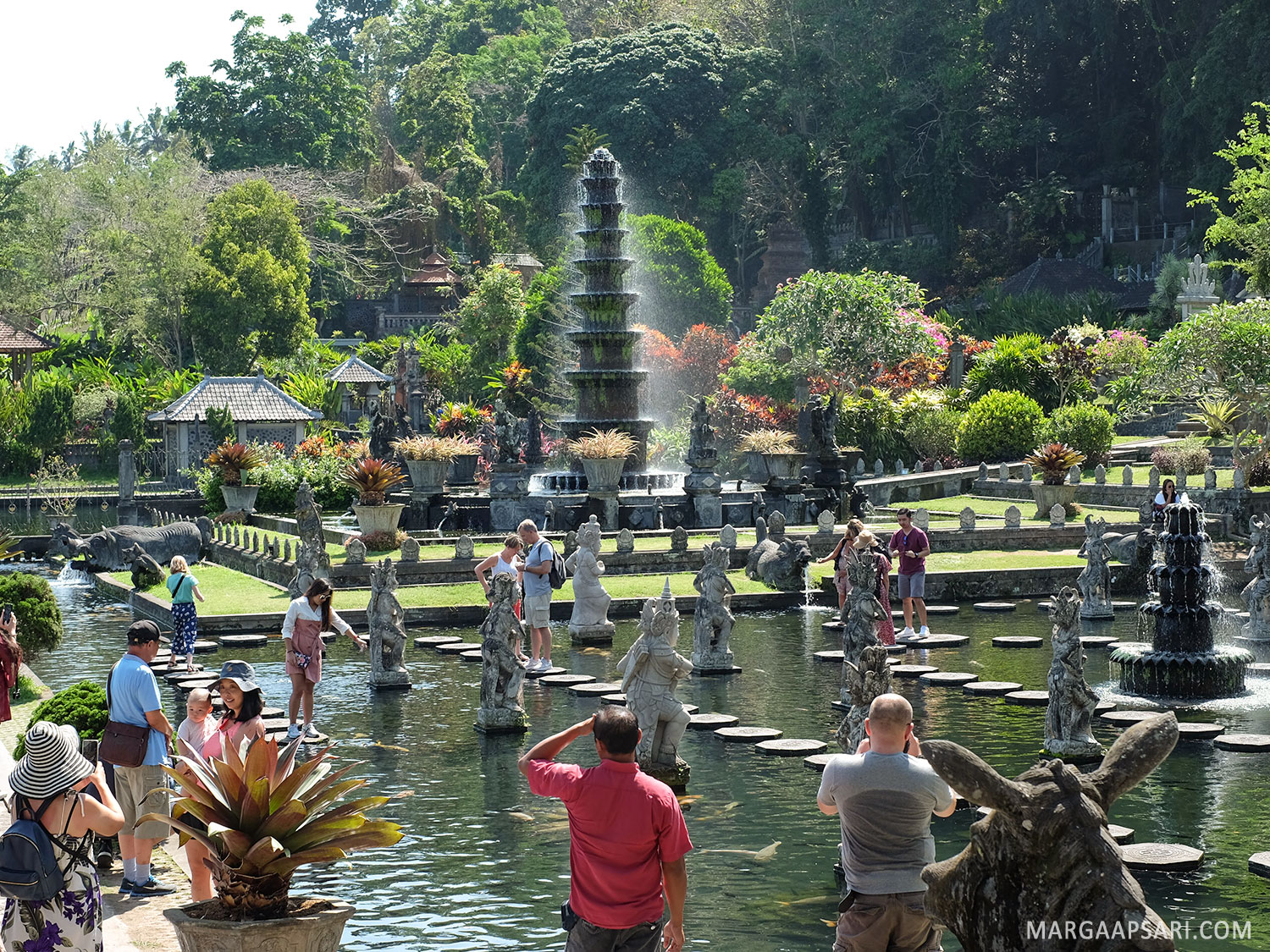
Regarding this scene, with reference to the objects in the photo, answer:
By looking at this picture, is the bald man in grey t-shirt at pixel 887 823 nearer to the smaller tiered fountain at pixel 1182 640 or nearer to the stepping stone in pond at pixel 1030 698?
the stepping stone in pond at pixel 1030 698

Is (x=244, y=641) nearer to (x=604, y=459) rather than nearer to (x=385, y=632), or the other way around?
(x=385, y=632)

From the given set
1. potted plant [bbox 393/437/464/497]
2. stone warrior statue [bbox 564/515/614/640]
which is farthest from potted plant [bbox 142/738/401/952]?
potted plant [bbox 393/437/464/497]

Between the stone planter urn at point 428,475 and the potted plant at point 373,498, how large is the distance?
281 cm

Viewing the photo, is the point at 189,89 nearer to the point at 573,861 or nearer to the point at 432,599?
the point at 432,599

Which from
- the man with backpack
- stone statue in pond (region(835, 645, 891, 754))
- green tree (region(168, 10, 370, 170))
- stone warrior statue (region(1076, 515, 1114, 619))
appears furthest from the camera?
green tree (region(168, 10, 370, 170))

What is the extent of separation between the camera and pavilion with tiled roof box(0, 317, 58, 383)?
59.8 m

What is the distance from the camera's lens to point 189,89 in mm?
77688

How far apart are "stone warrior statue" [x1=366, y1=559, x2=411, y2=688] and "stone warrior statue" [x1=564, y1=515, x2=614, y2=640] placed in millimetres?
3474

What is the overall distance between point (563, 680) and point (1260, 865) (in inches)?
353

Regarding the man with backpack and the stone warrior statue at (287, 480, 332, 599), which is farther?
the stone warrior statue at (287, 480, 332, 599)

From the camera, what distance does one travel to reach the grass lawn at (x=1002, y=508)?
33.3m

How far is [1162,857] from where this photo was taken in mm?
10188

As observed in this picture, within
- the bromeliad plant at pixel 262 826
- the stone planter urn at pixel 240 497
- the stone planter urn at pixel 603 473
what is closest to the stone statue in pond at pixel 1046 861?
the bromeliad plant at pixel 262 826

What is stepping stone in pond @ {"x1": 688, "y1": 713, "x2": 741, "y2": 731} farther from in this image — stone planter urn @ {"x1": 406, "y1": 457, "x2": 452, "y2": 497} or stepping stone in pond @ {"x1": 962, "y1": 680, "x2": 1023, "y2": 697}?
stone planter urn @ {"x1": 406, "y1": 457, "x2": 452, "y2": 497}
